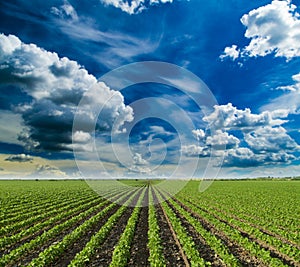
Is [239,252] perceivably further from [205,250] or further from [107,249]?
[107,249]

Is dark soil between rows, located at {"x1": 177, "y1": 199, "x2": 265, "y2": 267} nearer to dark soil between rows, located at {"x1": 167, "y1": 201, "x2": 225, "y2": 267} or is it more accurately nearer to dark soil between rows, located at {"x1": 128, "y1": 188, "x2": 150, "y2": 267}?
dark soil between rows, located at {"x1": 167, "y1": 201, "x2": 225, "y2": 267}

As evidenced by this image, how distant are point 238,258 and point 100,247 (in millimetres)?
6639

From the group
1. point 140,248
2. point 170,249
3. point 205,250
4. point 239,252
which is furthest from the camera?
point 140,248

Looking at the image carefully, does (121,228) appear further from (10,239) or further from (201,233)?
(10,239)

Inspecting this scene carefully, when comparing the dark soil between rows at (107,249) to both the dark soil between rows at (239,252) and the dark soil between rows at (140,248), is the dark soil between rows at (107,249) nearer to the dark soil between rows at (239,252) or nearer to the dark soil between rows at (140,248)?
the dark soil between rows at (140,248)

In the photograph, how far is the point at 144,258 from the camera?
39.8 ft

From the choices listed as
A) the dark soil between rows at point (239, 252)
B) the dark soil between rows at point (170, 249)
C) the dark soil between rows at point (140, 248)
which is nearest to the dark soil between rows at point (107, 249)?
the dark soil between rows at point (140, 248)

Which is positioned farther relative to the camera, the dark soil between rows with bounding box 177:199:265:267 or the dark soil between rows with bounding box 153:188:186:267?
the dark soil between rows with bounding box 153:188:186:267

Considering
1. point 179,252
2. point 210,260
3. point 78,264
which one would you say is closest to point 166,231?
point 179,252


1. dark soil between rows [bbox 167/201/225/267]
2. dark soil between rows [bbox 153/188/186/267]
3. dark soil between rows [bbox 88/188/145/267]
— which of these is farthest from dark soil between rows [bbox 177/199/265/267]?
dark soil between rows [bbox 88/188/145/267]

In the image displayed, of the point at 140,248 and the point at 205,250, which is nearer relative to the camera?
the point at 205,250

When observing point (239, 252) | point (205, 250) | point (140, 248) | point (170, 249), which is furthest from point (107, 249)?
point (239, 252)

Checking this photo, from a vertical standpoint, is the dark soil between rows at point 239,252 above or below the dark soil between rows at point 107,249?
below

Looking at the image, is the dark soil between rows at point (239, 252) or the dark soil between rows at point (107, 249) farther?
the dark soil between rows at point (107, 249)
